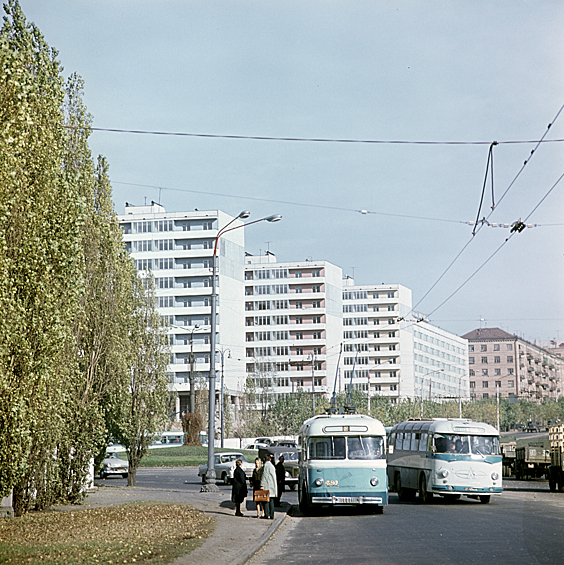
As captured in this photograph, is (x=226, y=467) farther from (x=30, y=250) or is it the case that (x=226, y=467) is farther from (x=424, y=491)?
(x=30, y=250)

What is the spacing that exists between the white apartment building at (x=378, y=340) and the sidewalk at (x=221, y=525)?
11078cm

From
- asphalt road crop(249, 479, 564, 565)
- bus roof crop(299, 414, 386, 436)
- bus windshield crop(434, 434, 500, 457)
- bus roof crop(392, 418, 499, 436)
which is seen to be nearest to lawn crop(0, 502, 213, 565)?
asphalt road crop(249, 479, 564, 565)

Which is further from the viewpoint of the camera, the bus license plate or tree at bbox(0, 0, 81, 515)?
the bus license plate

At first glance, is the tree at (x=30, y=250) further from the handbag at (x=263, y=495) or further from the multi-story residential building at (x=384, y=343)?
the multi-story residential building at (x=384, y=343)

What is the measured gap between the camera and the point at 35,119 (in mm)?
18203

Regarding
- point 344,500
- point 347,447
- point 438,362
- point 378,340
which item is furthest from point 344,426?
point 438,362

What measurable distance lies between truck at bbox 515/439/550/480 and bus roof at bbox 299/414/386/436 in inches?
859

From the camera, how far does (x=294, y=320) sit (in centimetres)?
13175

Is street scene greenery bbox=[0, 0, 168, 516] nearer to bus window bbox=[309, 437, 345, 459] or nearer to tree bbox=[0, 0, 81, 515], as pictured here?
tree bbox=[0, 0, 81, 515]

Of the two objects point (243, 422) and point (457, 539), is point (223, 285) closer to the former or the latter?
point (243, 422)

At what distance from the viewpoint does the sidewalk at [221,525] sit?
1361 centimetres

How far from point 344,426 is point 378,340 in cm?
12347

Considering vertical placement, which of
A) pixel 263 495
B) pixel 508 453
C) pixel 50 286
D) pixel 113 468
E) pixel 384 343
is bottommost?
pixel 113 468

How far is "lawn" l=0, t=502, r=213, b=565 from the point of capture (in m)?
13.1
